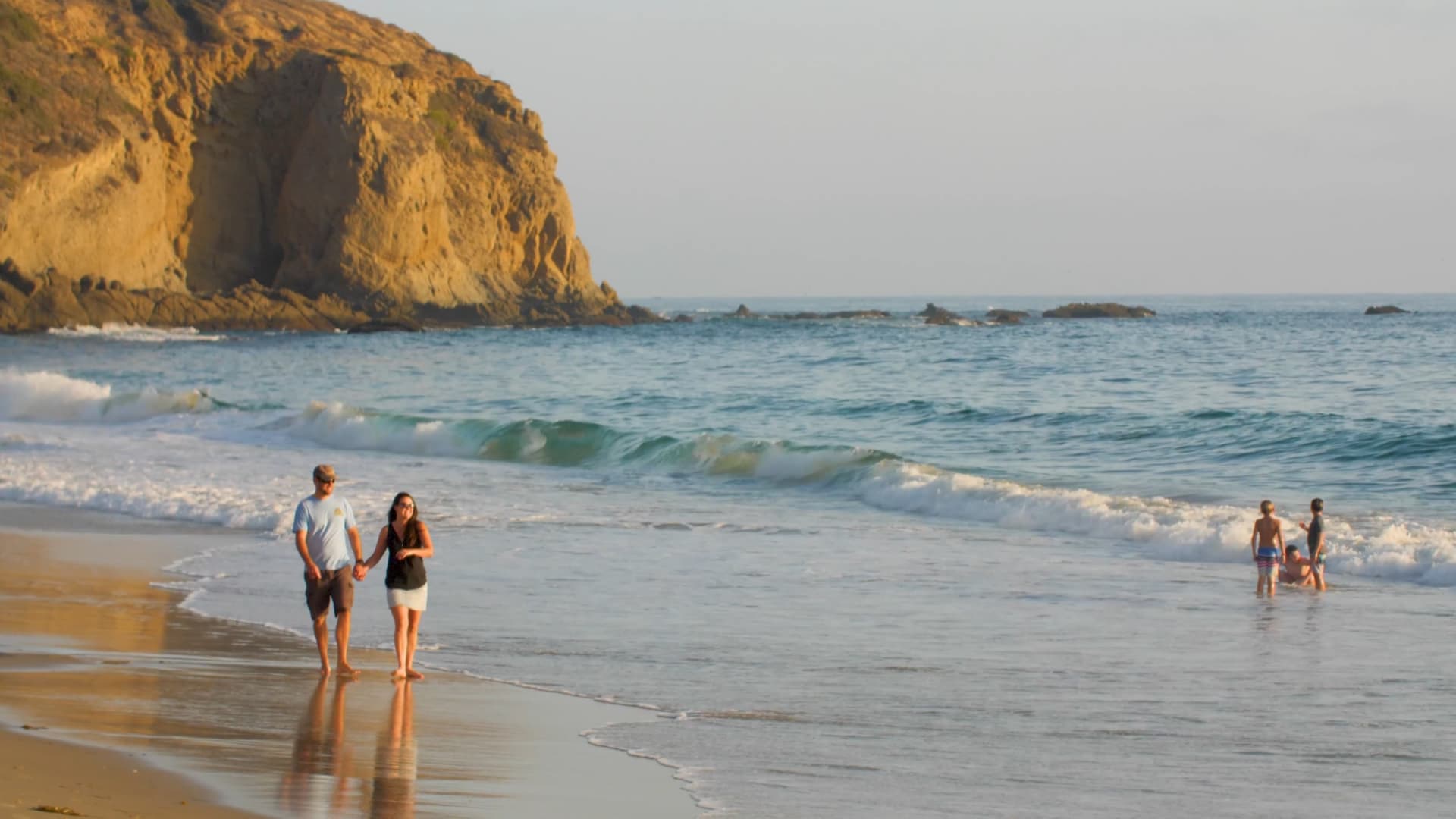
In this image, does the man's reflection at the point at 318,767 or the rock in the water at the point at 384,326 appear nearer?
the man's reflection at the point at 318,767

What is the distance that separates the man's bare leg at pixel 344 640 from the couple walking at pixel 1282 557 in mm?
7210

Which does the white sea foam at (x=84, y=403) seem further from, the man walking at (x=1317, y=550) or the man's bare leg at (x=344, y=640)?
the man walking at (x=1317, y=550)

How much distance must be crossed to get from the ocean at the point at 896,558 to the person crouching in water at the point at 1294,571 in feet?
0.74

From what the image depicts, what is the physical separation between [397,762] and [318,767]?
0.34 meters

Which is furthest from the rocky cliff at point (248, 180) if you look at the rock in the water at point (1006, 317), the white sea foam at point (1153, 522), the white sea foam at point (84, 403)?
the white sea foam at point (1153, 522)

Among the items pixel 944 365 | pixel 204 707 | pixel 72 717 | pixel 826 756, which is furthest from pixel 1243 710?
pixel 944 365

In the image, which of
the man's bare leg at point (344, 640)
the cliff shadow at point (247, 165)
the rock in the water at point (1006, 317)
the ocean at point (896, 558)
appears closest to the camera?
the ocean at point (896, 558)

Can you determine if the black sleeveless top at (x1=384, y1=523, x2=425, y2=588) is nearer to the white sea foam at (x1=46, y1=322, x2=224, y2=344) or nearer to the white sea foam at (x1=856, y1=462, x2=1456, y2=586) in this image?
the white sea foam at (x1=856, y1=462, x2=1456, y2=586)

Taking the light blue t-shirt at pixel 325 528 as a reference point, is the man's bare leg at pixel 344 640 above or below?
below

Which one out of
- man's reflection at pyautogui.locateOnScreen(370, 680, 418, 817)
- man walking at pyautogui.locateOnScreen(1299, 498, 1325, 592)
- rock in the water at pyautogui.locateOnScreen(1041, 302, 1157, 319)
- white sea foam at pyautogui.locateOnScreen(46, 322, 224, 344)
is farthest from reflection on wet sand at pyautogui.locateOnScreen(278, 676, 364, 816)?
rock in the water at pyautogui.locateOnScreen(1041, 302, 1157, 319)

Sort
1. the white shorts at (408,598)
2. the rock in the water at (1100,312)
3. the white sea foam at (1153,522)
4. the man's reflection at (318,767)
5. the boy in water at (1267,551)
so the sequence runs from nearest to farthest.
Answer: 1. the man's reflection at (318,767)
2. the white shorts at (408,598)
3. the boy in water at (1267,551)
4. the white sea foam at (1153,522)
5. the rock in the water at (1100,312)

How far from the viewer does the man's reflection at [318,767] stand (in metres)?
5.55

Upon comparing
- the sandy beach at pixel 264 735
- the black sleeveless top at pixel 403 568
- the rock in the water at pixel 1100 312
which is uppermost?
the rock in the water at pixel 1100 312

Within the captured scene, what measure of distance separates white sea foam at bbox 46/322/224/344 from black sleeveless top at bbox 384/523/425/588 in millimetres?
47788
